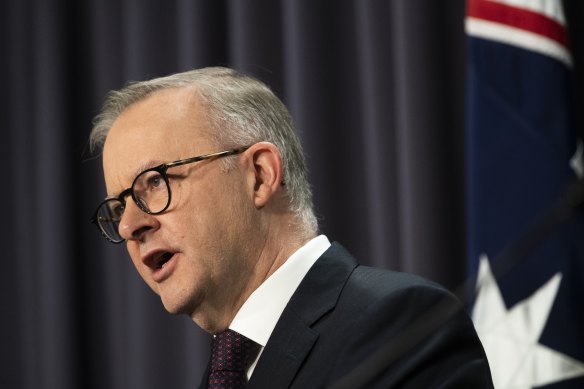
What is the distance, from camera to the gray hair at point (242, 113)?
1.60 m

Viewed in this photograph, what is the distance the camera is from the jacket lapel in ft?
4.58

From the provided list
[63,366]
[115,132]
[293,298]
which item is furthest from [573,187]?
[63,366]

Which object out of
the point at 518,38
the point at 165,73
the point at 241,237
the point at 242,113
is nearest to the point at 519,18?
the point at 518,38

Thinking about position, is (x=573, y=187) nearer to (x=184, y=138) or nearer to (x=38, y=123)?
(x=184, y=138)

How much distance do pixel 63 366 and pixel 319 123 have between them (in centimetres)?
112

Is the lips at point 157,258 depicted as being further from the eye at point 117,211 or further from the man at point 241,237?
the eye at point 117,211

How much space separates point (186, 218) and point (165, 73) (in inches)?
53.3

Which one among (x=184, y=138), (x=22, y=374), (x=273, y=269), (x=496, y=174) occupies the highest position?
(x=184, y=138)

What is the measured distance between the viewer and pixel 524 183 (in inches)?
69.6

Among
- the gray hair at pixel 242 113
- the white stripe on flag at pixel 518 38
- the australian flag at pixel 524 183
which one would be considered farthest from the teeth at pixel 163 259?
the white stripe on flag at pixel 518 38

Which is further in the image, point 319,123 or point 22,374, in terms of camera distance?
point 22,374

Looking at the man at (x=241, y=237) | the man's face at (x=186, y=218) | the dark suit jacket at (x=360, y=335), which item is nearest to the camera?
the dark suit jacket at (x=360, y=335)

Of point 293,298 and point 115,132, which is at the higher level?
point 115,132

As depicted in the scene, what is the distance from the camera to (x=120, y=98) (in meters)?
1.67
